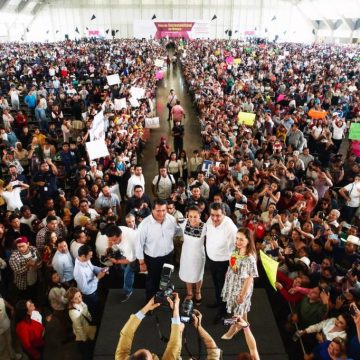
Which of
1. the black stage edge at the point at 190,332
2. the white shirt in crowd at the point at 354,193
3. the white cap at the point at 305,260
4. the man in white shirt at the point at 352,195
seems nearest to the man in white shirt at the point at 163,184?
the black stage edge at the point at 190,332

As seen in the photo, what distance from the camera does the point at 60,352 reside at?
4.23m

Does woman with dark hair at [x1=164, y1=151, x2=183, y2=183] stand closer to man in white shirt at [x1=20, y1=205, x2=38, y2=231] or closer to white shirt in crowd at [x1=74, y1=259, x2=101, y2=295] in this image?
man in white shirt at [x1=20, y1=205, x2=38, y2=231]

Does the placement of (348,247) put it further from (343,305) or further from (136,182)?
(136,182)

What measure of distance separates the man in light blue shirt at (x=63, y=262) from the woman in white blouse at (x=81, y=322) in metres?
0.48

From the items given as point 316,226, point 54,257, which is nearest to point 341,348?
point 316,226

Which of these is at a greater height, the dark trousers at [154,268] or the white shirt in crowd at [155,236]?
the white shirt in crowd at [155,236]

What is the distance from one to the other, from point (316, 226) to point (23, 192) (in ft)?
16.3

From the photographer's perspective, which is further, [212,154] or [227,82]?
[227,82]

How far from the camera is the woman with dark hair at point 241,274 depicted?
9.55 ft

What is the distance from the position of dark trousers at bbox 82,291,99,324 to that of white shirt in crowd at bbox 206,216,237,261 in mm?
1654

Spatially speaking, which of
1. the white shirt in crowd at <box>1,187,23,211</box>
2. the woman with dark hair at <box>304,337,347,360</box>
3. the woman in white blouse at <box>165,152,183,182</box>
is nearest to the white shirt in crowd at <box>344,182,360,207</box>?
the woman in white blouse at <box>165,152,183,182</box>

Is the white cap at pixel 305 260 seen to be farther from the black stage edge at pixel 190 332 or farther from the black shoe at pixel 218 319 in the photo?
the black shoe at pixel 218 319

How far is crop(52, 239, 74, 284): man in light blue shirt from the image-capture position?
162 inches

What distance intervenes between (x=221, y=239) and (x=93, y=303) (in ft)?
6.37
